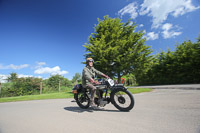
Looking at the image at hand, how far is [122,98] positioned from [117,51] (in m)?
7.57

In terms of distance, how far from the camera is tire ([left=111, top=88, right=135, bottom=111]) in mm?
3150

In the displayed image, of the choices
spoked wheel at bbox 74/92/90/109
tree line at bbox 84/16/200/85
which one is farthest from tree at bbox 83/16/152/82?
spoked wheel at bbox 74/92/90/109

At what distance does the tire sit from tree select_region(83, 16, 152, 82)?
279 inches

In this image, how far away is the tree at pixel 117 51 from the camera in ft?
34.3

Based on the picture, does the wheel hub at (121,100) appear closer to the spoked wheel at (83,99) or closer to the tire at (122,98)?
the tire at (122,98)

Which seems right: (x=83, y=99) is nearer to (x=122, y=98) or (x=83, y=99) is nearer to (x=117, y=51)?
(x=122, y=98)

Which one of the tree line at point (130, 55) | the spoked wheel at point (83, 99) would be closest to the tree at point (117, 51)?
the tree line at point (130, 55)

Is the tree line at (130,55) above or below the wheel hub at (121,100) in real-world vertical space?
above

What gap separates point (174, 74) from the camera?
17.2m

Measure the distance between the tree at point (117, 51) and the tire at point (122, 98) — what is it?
7.08m

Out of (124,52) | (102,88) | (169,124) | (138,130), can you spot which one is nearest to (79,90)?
(102,88)

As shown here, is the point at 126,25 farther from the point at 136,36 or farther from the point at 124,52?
the point at 124,52

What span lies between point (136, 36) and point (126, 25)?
235 cm

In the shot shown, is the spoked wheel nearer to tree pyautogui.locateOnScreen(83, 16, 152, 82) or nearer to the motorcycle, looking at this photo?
the motorcycle
